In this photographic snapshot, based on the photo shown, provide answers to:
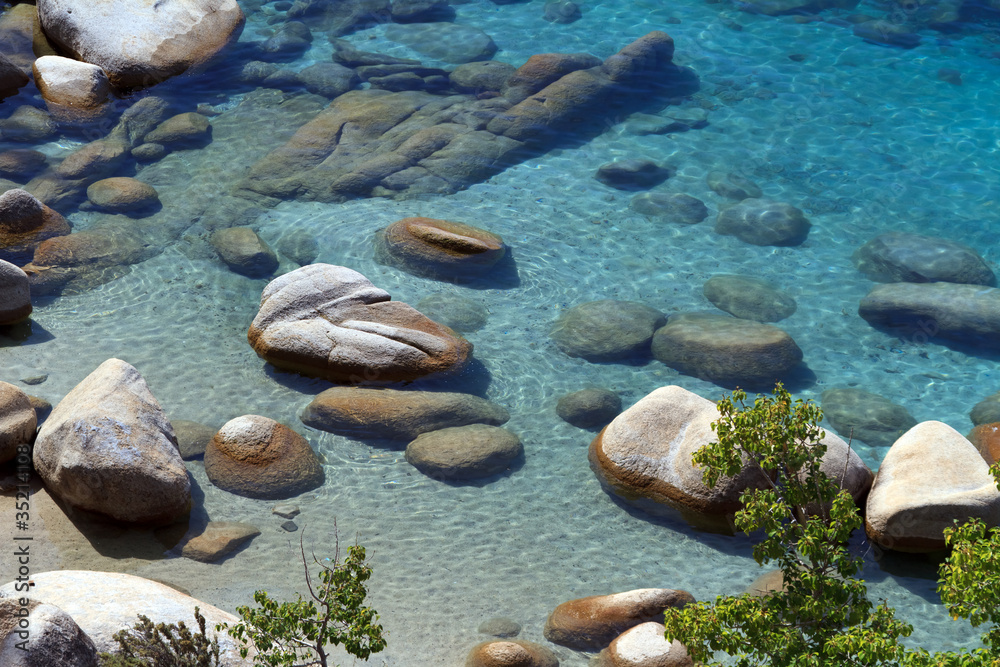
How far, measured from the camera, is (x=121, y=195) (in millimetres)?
15531

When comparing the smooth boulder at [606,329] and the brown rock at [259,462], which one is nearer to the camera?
the brown rock at [259,462]

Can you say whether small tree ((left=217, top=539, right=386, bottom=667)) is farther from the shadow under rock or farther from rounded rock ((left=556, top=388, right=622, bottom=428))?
the shadow under rock

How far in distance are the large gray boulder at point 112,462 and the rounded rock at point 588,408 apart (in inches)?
194

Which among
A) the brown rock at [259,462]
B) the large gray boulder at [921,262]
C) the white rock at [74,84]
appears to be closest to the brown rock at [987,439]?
the large gray boulder at [921,262]

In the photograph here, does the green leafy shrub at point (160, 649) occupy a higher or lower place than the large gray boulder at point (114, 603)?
higher

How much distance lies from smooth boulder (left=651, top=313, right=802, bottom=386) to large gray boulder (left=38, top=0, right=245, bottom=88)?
13280mm

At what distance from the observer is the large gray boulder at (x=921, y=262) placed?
15.0m

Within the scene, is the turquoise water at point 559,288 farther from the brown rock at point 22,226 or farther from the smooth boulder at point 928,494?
the brown rock at point 22,226

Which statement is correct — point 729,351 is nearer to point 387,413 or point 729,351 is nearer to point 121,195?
point 387,413

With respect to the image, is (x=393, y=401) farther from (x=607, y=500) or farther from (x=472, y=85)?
(x=472, y=85)

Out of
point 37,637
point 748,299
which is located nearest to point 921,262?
point 748,299

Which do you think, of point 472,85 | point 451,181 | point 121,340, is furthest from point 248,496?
point 472,85

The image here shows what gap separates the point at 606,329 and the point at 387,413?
153 inches

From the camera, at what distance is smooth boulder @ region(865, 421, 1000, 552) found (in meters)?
9.55
